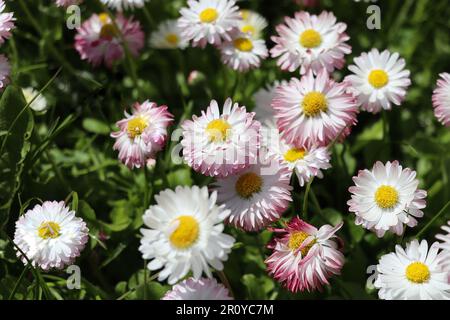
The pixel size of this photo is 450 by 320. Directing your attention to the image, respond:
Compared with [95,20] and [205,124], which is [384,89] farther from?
[95,20]

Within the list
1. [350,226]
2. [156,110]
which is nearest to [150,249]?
[156,110]

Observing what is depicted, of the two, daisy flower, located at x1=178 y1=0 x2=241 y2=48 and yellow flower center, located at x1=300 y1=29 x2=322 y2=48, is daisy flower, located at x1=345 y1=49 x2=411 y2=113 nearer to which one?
yellow flower center, located at x1=300 y1=29 x2=322 y2=48

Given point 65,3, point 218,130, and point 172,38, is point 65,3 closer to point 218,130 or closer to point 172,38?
point 172,38

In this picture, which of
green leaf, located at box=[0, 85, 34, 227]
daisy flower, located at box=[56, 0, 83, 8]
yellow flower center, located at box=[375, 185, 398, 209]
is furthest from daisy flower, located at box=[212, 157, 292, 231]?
daisy flower, located at box=[56, 0, 83, 8]

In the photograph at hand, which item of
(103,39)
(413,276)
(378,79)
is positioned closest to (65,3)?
(103,39)

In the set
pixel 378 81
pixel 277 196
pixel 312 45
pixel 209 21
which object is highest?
pixel 209 21

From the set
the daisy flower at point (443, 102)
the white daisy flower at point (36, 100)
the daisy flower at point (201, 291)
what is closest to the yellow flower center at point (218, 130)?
the daisy flower at point (201, 291)
